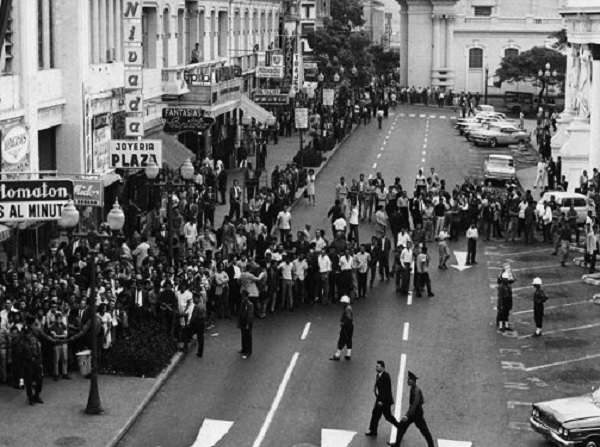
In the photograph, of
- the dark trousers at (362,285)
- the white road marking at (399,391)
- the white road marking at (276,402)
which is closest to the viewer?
the white road marking at (276,402)

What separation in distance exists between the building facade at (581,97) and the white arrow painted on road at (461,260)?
538 inches

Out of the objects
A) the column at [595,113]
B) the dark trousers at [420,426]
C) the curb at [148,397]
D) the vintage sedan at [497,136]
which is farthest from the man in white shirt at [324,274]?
the vintage sedan at [497,136]

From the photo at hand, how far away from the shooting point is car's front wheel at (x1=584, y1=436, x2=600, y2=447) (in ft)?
79.0

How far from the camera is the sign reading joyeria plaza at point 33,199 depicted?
27.2 meters

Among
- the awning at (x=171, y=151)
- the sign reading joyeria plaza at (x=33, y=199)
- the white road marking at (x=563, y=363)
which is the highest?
the sign reading joyeria plaza at (x=33, y=199)

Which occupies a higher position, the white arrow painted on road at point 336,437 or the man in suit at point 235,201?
the man in suit at point 235,201

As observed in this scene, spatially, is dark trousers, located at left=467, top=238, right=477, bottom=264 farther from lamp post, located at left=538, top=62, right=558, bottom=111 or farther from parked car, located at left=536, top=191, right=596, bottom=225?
lamp post, located at left=538, top=62, right=558, bottom=111

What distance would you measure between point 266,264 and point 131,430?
35.4 feet

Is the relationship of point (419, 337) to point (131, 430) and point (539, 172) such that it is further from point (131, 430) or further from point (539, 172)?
point (539, 172)

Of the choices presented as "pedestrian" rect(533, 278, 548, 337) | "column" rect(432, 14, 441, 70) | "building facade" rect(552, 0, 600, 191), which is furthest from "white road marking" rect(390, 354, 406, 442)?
"column" rect(432, 14, 441, 70)

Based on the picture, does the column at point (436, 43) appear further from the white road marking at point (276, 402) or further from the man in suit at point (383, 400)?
the man in suit at point (383, 400)

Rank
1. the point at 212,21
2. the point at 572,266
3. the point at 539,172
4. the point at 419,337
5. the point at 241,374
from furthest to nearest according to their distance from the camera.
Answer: the point at 212,21
the point at 539,172
the point at 572,266
the point at 419,337
the point at 241,374

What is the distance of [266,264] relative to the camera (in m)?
36.0

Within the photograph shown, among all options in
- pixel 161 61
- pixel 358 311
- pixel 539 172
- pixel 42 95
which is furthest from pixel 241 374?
pixel 539 172
